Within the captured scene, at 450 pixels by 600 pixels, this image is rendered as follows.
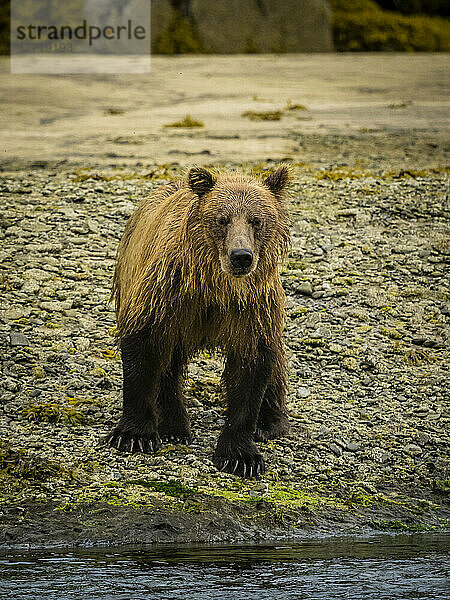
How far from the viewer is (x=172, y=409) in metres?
7.44

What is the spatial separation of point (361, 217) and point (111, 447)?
20.0 feet

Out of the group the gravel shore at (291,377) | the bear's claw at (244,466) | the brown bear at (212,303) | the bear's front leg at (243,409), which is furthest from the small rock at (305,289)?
the bear's claw at (244,466)

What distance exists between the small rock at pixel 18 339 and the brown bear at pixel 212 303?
1.84 meters

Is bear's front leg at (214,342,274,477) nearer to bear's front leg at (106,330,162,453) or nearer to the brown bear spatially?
the brown bear

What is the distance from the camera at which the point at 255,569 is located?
5449mm

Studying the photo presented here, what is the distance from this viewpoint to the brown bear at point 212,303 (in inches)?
261

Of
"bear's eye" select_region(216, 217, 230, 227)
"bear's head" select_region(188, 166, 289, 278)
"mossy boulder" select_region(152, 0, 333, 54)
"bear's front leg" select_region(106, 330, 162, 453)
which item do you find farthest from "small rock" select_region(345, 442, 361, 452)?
"mossy boulder" select_region(152, 0, 333, 54)

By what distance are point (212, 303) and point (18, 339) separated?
2.71 m

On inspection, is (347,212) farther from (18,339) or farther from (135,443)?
(135,443)

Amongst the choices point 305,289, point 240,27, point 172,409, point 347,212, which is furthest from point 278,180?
point 240,27

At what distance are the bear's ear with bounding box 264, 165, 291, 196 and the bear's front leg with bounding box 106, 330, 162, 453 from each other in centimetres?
128

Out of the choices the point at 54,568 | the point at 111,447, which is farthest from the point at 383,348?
the point at 54,568

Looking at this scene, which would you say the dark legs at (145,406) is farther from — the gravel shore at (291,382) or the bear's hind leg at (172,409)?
the gravel shore at (291,382)

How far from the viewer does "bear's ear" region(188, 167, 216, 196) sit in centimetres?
667
